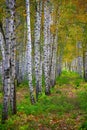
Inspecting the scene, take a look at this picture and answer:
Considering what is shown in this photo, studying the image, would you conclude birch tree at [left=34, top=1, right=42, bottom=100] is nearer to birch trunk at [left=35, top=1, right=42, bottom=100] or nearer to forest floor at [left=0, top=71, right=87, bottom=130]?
birch trunk at [left=35, top=1, right=42, bottom=100]

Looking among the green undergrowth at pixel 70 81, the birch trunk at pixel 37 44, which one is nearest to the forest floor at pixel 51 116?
the birch trunk at pixel 37 44

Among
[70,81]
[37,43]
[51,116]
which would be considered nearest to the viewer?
[51,116]

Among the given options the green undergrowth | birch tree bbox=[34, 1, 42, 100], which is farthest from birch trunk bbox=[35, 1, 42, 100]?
the green undergrowth

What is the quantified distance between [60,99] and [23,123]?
20.3 ft

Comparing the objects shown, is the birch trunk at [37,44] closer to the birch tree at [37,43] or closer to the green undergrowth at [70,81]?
the birch tree at [37,43]

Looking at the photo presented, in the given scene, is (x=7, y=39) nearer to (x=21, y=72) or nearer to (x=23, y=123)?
(x=23, y=123)

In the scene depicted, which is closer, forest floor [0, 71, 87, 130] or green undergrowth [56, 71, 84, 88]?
forest floor [0, 71, 87, 130]

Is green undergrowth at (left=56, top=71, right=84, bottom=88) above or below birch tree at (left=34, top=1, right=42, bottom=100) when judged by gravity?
below

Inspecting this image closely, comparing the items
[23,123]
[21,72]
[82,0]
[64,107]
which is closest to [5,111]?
[23,123]

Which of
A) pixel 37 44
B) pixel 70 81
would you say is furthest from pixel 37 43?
pixel 70 81

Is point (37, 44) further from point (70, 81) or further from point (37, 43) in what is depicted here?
point (70, 81)

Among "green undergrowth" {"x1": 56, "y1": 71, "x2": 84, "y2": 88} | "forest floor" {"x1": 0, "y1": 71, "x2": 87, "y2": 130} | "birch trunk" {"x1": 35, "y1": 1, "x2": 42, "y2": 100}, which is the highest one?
"birch trunk" {"x1": 35, "y1": 1, "x2": 42, "y2": 100}

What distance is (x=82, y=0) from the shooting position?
23.0 metres

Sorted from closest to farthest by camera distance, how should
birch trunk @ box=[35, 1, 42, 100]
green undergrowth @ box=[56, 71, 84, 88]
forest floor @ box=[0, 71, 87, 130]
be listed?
forest floor @ box=[0, 71, 87, 130] → birch trunk @ box=[35, 1, 42, 100] → green undergrowth @ box=[56, 71, 84, 88]
